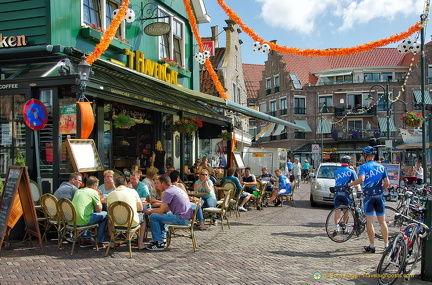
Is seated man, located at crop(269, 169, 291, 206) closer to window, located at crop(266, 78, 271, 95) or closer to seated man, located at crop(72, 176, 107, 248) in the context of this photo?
seated man, located at crop(72, 176, 107, 248)

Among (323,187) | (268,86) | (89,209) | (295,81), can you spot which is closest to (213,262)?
(89,209)

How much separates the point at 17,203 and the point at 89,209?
123cm

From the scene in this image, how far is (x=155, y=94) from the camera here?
11055mm

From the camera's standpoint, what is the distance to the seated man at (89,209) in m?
6.80

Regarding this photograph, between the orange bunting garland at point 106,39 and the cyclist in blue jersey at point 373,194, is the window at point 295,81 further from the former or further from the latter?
the cyclist in blue jersey at point 373,194

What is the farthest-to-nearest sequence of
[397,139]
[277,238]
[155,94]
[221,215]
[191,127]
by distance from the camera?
1. [397,139]
2. [191,127]
3. [155,94]
4. [221,215]
5. [277,238]

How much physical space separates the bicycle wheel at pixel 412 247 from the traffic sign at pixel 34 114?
20.8 feet

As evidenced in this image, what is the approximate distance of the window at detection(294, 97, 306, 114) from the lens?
5103 cm

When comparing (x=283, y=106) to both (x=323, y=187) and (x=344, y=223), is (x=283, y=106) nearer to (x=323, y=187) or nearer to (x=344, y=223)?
(x=323, y=187)

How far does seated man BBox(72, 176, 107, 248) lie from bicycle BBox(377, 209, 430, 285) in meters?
4.35

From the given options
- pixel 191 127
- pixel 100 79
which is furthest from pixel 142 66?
pixel 100 79

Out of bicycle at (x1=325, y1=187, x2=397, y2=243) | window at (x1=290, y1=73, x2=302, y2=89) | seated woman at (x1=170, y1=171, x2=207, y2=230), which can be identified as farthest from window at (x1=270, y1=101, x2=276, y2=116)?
bicycle at (x1=325, y1=187, x2=397, y2=243)

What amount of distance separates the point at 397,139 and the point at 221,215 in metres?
42.8

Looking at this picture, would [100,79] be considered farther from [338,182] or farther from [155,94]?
[338,182]
